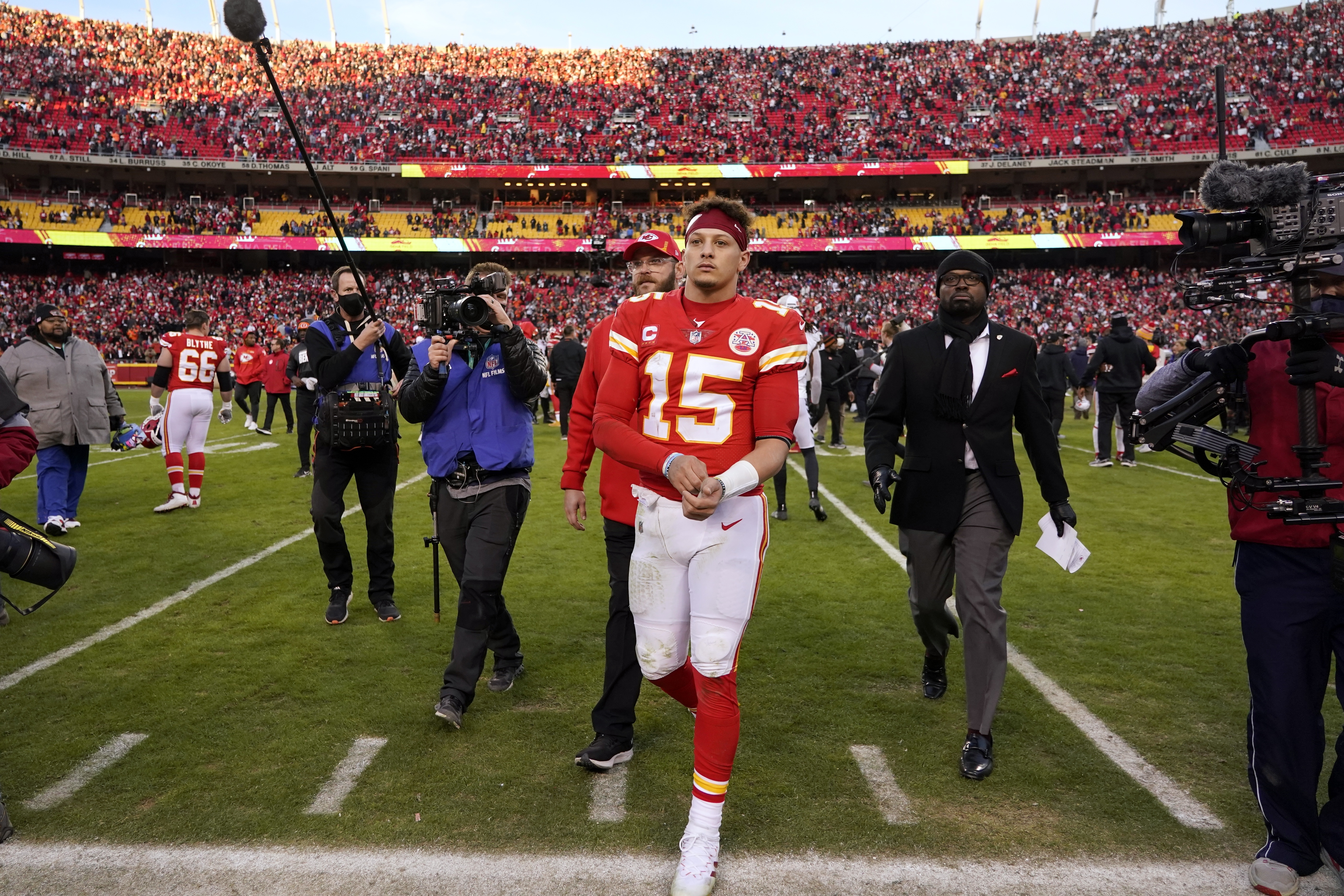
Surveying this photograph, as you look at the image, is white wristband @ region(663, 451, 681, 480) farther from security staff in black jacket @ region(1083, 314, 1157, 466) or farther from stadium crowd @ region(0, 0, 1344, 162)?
stadium crowd @ region(0, 0, 1344, 162)

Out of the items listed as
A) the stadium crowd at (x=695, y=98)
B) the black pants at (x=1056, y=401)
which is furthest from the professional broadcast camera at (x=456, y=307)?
the stadium crowd at (x=695, y=98)

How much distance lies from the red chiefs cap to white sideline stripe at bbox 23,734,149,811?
118 inches

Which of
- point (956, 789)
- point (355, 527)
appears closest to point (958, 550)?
point (956, 789)

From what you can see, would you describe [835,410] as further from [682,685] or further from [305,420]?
[682,685]

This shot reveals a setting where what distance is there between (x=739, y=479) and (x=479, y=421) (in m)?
1.99

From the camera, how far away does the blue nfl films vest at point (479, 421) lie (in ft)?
13.9

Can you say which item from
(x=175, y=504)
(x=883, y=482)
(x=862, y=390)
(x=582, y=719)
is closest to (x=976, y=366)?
(x=883, y=482)

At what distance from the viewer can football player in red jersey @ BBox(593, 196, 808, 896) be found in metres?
2.81

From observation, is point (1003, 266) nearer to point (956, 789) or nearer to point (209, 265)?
point (209, 265)

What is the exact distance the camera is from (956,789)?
3391mm

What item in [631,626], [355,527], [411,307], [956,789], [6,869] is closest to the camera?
[6,869]

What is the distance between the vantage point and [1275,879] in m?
2.69

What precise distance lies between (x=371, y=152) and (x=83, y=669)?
46894 mm

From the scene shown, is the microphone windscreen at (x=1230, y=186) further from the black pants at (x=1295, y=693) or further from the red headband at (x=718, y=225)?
the red headband at (x=718, y=225)
